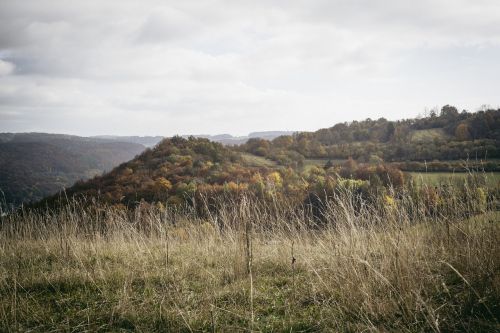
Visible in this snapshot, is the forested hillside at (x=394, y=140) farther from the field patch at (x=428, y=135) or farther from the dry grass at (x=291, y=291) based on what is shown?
the dry grass at (x=291, y=291)

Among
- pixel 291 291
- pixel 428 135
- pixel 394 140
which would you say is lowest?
pixel 291 291

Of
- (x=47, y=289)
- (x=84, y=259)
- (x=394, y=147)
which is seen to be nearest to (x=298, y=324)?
(x=47, y=289)

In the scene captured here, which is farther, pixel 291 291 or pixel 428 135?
pixel 428 135

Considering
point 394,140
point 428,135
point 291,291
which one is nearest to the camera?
point 291,291

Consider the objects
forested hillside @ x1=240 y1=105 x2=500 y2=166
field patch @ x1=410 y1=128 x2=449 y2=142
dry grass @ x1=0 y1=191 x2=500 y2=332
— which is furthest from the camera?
field patch @ x1=410 y1=128 x2=449 y2=142

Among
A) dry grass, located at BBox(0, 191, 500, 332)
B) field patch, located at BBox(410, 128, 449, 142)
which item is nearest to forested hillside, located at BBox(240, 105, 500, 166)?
field patch, located at BBox(410, 128, 449, 142)

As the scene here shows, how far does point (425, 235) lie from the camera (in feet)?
13.3

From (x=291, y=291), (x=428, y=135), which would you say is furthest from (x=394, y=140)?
(x=291, y=291)

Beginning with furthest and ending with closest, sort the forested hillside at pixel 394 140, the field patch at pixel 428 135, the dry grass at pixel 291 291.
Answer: the field patch at pixel 428 135, the forested hillside at pixel 394 140, the dry grass at pixel 291 291

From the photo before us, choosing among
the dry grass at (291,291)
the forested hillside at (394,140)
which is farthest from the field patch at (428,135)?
the dry grass at (291,291)

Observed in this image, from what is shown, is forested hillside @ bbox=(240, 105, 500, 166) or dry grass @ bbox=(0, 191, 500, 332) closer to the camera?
dry grass @ bbox=(0, 191, 500, 332)

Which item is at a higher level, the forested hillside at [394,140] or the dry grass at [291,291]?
the forested hillside at [394,140]

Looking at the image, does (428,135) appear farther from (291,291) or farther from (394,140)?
(291,291)

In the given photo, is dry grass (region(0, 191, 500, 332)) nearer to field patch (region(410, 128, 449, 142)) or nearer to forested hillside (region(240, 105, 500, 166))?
forested hillside (region(240, 105, 500, 166))
